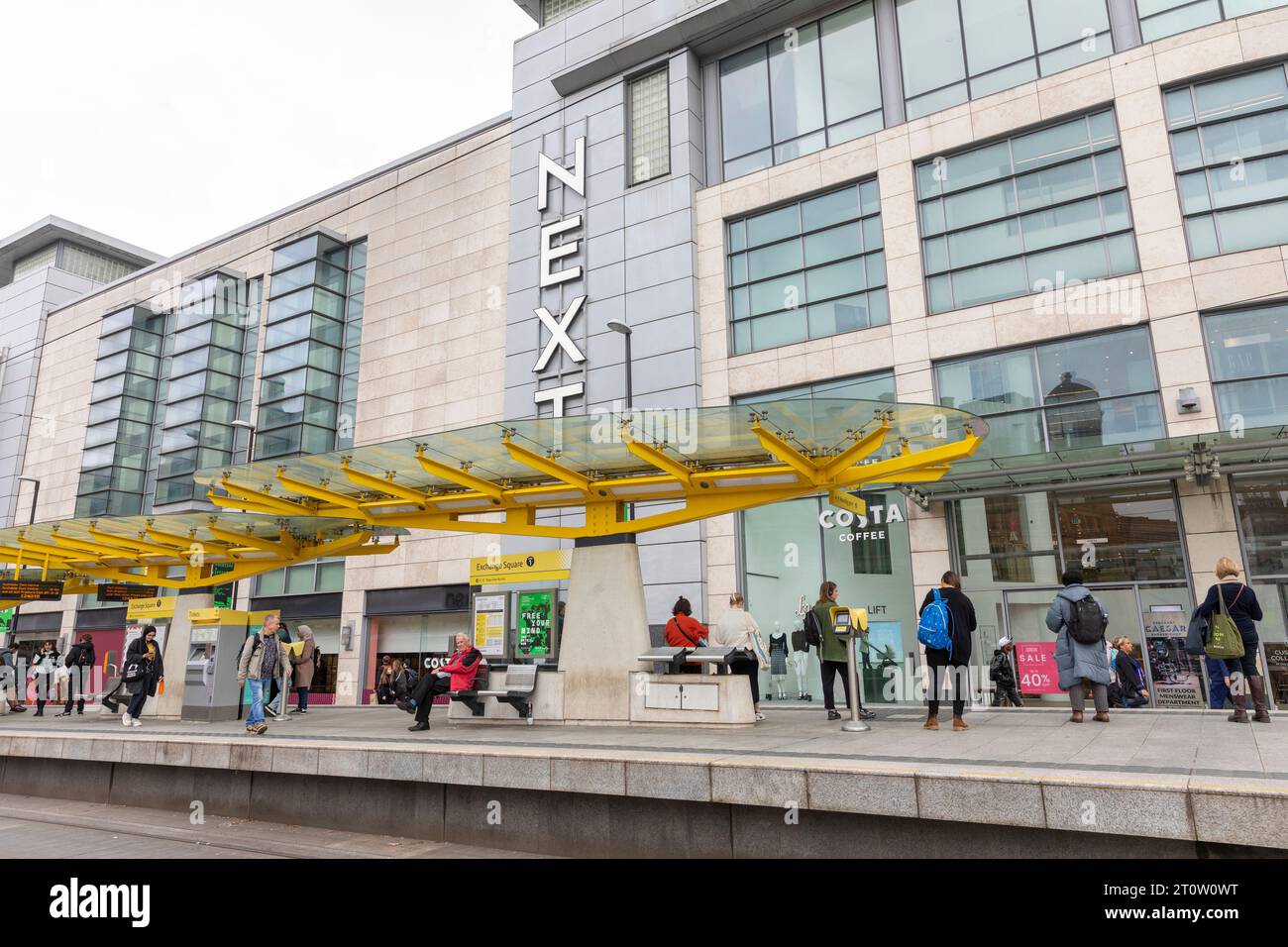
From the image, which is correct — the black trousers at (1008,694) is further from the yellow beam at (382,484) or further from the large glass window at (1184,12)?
the large glass window at (1184,12)

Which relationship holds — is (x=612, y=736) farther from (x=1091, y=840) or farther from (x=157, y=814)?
(x=157, y=814)

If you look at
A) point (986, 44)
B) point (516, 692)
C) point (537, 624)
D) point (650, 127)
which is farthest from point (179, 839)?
point (986, 44)

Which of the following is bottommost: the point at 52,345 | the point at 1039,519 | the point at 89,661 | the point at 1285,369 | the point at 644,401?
the point at 89,661

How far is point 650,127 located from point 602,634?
16500 millimetres

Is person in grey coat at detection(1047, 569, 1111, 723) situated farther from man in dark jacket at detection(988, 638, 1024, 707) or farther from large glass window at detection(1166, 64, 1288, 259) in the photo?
large glass window at detection(1166, 64, 1288, 259)

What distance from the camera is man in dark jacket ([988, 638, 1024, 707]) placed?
1577cm

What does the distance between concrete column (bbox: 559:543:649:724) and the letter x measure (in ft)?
36.4

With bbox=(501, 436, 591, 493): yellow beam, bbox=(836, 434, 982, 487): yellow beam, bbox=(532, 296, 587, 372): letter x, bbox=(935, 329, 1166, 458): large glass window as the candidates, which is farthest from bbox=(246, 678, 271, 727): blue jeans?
bbox=(935, 329, 1166, 458): large glass window

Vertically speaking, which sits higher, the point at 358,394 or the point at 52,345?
the point at 52,345

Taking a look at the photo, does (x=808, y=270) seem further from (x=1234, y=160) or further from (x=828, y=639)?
(x=828, y=639)

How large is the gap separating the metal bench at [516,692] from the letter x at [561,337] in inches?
458

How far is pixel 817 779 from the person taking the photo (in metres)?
6.56

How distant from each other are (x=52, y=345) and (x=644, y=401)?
36.9 meters
